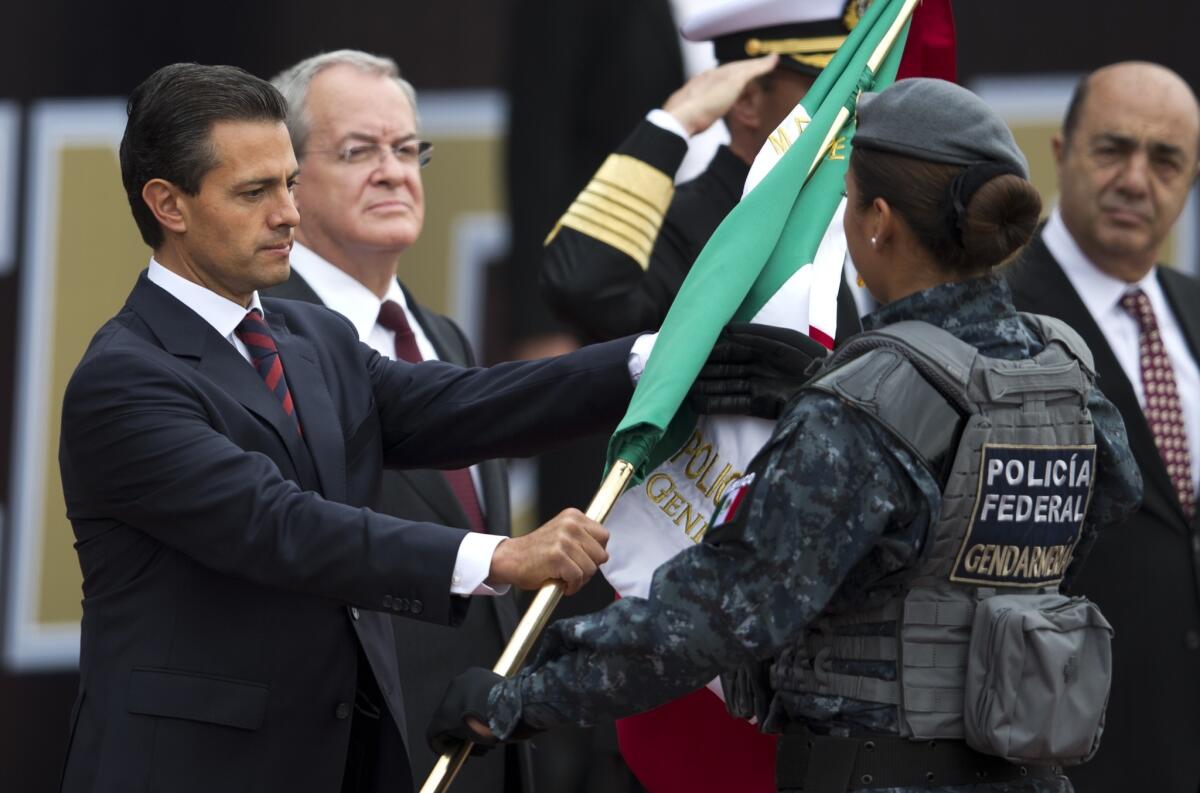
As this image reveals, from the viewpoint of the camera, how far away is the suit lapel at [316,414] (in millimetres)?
3201

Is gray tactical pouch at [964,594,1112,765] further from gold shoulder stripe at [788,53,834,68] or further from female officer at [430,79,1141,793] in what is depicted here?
gold shoulder stripe at [788,53,834,68]

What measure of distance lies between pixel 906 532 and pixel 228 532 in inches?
41.3

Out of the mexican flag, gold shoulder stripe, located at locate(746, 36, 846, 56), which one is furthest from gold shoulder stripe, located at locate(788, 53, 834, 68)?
the mexican flag

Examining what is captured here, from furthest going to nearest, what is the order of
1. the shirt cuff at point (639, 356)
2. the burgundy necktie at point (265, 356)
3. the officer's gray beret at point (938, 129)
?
the shirt cuff at point (639, 356), the burgundy necktie at point (265, 356), the officer's gray beret at point (938, 129)

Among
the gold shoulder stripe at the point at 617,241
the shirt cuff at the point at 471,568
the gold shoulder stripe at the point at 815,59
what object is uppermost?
the gold shoulder stripe at the point at 815,59

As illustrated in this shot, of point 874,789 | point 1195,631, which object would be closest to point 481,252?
point 1195,631

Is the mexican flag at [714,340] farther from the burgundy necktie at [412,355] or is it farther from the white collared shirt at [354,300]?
the white collared shirt at [354,300]

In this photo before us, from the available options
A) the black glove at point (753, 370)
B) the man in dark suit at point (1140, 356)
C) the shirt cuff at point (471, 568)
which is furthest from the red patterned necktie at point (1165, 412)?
the shirt cuff at point (471, 568)

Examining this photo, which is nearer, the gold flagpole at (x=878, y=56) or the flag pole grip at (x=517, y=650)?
the flag pole grip at (x=517, y=650)

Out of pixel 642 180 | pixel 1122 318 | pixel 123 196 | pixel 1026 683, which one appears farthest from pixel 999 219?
pixel 123 196

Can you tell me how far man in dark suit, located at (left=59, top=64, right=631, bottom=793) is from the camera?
300cm

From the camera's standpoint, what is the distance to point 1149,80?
491cm

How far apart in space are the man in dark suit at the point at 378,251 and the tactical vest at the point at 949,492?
1.30 m

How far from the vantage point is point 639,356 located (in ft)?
11.5
